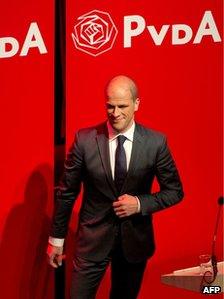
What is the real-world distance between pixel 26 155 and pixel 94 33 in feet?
2.40

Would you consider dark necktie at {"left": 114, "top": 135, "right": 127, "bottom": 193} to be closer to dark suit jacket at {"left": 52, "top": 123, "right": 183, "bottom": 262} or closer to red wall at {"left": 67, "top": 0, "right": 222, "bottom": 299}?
dark suit jacket at {"left": 52, "top": 123, "right": 183, "bottom": 262}

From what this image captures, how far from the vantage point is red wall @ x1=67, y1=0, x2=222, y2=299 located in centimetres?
311

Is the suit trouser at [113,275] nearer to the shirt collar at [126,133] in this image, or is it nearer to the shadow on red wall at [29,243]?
the shirt collar at [126,133]

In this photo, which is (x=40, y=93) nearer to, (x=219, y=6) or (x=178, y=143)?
(x=178, y=143)

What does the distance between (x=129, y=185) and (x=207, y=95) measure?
0.97m

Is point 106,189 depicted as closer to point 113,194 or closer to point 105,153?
point 113,194

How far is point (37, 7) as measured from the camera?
304 centimetres

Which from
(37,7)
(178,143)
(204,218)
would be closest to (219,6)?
(178,143)

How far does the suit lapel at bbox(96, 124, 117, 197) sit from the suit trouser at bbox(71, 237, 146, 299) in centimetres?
30

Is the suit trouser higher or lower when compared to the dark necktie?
lower

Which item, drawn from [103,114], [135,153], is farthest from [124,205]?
[103,114]

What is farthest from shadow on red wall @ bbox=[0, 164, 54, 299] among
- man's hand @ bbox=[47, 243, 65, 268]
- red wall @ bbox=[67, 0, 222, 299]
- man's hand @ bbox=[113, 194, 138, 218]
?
man's hand @ bbox=[113, 194, 138, 218]

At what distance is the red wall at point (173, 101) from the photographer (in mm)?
3111

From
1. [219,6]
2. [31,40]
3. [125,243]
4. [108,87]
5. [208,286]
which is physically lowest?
[208,286]
